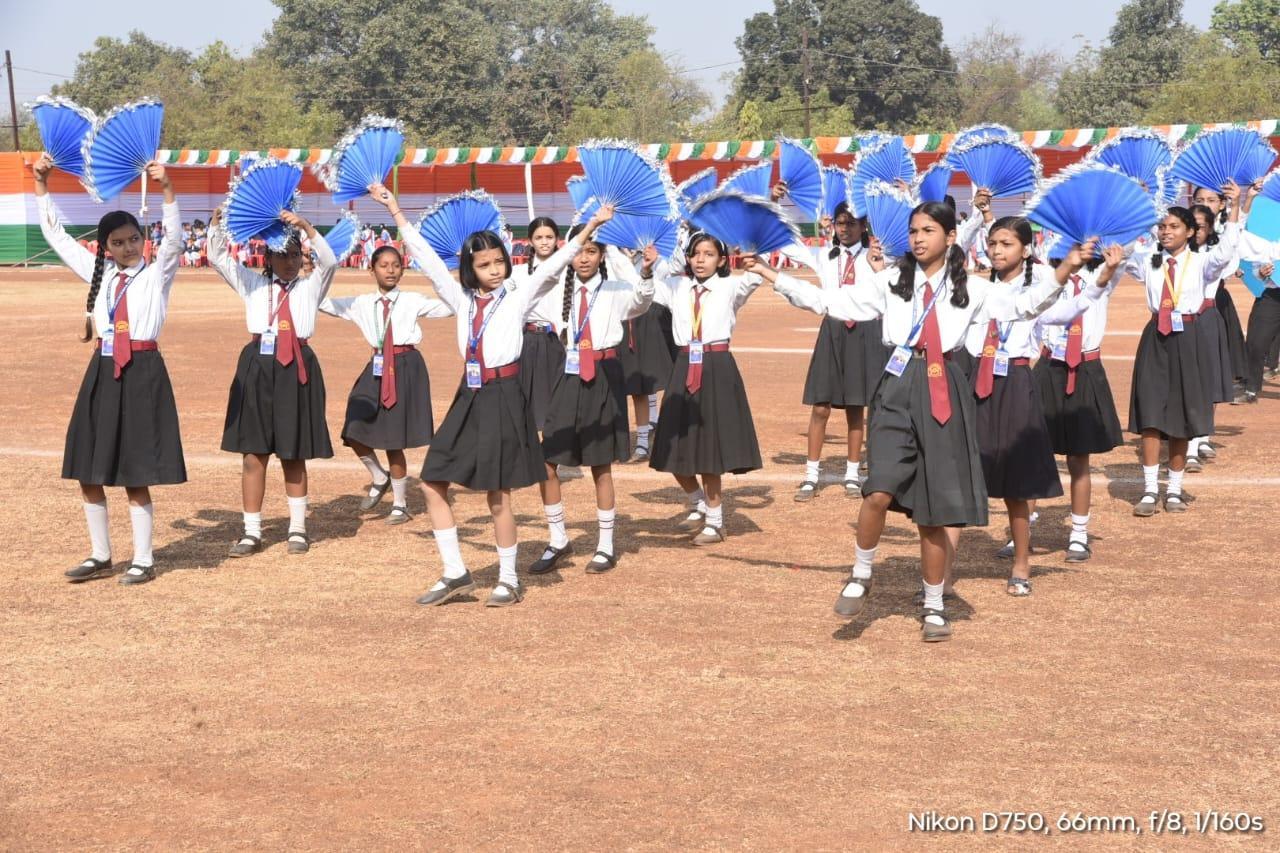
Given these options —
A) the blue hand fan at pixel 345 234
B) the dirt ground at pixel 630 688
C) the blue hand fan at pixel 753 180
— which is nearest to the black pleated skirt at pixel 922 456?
the dirt ground at pixel 630 688

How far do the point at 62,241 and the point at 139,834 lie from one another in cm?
417

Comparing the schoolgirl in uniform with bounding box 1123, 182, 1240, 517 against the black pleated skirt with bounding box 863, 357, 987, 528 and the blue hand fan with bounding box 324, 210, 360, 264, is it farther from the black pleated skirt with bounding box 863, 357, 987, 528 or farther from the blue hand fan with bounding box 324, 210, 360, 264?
the blue hand fan with bounding box 324, 210, 360, 264

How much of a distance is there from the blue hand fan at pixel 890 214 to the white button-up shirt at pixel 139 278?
3603 mm

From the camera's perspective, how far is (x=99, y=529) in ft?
25.2

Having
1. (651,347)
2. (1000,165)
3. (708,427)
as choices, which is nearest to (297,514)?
(708,427)

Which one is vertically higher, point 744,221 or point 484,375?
point 744,221

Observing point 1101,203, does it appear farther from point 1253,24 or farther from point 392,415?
point 1253,24

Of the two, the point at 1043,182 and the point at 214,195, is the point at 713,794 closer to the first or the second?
the point at 1043,182

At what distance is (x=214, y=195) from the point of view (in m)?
43.8

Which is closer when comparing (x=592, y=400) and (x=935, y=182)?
(x=592, y=400)

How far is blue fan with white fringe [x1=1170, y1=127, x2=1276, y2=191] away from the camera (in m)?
9.62

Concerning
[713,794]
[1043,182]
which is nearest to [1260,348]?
[1043,182]

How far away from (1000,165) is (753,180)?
151 centimetres

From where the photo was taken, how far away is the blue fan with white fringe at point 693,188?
7551 mm
